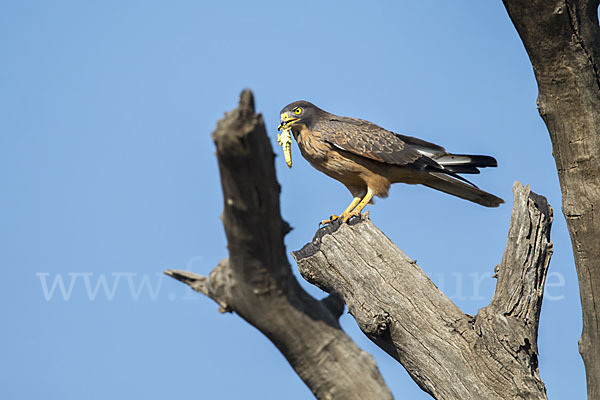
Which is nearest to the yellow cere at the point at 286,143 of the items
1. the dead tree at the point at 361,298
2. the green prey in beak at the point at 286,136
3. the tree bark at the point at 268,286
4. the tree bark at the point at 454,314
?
the green prey in beak at the point at 286,136

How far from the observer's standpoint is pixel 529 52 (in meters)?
4.01

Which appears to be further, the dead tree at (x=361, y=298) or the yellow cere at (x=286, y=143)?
the yellow cere at (x=286, y=143)

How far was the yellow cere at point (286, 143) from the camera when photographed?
21.3 ft

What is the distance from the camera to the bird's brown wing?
6.77 metres

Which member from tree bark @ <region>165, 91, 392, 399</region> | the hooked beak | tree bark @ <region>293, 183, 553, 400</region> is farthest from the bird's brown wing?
tree bark @ <region>165, 91, 392, 399</region>

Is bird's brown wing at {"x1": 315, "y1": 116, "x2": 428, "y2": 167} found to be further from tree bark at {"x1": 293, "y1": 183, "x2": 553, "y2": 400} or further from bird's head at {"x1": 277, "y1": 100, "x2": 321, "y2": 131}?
tree bark at {"x1": 293, "y1": 183, "x2": 553, "y2": 400}

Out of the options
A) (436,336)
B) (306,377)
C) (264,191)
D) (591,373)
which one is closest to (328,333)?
(306,377)

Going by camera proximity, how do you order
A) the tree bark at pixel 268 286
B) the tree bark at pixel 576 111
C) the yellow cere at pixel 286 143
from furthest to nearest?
the yellow cere at pixel 286 143 → the tree bark at pixel 576 111 → the tree bark at pixel 268 286

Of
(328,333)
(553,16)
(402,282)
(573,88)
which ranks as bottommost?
(328,333)

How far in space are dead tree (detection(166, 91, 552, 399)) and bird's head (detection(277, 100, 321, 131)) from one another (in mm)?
1890

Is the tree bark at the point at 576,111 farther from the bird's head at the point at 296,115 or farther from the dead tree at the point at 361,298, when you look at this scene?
the bird's head at the point at 296,115

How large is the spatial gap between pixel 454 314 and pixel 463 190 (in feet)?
8.36

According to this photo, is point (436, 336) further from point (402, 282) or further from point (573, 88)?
point (573, 88)

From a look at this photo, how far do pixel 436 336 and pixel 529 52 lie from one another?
1958 mm
